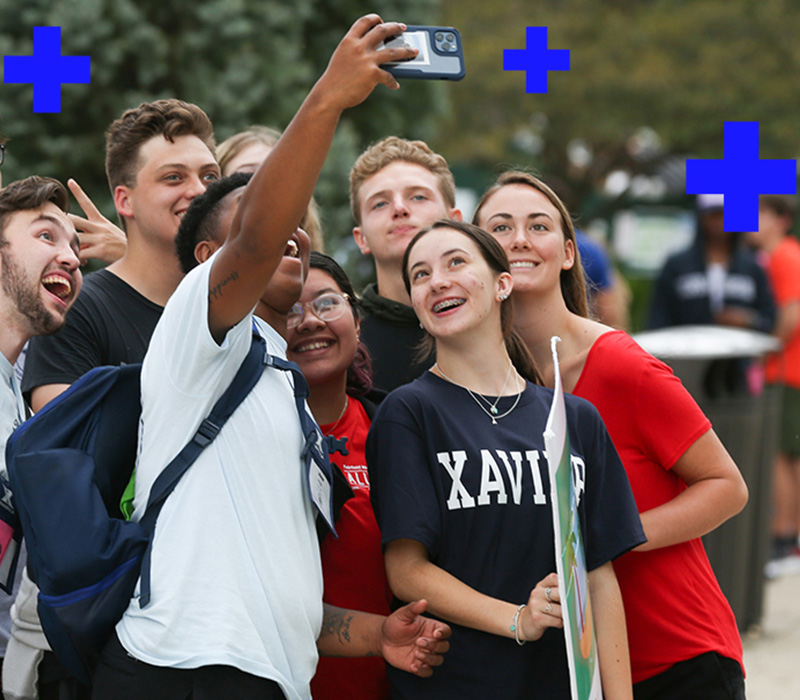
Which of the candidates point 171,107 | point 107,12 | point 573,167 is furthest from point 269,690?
point 573,167

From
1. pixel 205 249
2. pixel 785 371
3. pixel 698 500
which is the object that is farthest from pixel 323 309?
pixel 785 371

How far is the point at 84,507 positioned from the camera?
2396 millimetres

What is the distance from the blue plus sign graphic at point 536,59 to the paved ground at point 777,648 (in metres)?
4.15

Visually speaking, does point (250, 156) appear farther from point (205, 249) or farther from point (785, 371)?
point (785, 371)

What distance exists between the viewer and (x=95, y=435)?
2.50 m

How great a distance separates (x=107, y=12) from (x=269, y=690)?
612cm

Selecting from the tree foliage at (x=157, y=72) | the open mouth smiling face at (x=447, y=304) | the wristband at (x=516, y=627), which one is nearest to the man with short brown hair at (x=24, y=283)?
Answer: the open mouth smiling face at (x=447, y=304)

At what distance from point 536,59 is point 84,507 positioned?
5.44ft

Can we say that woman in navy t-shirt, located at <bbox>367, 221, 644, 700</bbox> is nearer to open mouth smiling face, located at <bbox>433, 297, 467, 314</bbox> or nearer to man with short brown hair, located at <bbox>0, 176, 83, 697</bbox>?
open mouth smiling face, located at <bbox>433, 297, 467, 314</bbox>

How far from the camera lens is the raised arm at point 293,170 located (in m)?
2.21

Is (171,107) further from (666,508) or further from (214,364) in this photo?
(666,508)

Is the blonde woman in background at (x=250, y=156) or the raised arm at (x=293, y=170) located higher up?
the blonde woman in background at (x=250, y=156)

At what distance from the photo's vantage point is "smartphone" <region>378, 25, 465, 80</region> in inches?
89.8

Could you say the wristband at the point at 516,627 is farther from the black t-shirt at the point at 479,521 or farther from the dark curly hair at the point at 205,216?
the dark curly hair at the point at 205,216
